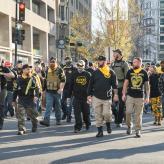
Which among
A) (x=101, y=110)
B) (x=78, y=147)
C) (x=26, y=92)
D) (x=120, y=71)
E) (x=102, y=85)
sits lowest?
(x=78, y=147)

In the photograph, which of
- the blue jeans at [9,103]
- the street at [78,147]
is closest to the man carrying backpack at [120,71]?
the street at [78,147]

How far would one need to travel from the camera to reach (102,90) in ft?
41.8

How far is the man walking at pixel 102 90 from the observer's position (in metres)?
12.7

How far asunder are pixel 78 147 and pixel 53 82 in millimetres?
4480

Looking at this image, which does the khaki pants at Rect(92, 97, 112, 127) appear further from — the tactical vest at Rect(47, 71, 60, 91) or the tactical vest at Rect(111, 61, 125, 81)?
the tactical vest at Rect(47, 71, 60, 91)

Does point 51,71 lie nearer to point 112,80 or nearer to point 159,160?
point 112,80

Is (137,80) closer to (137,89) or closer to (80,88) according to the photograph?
(137,89)

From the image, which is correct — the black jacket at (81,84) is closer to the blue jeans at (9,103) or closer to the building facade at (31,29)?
the blue jeans at (9,103)

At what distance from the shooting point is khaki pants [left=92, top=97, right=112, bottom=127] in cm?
1270

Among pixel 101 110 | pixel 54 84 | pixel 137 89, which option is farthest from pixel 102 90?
pixel 54 84

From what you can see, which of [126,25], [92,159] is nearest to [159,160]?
[92,159]

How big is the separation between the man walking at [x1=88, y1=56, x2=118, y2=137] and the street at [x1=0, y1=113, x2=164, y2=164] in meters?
0.53

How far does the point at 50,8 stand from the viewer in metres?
60.6

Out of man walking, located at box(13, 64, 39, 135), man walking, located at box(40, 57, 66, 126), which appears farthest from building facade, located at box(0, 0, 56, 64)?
man walking, located at box(13, 64, 39, 135)
